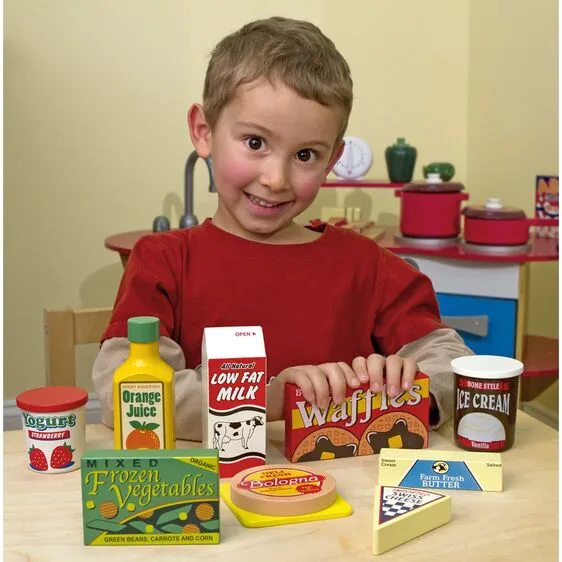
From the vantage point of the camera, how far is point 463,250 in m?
2.18

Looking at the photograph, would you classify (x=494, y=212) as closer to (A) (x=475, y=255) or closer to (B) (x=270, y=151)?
(A) (x=475, y=255)

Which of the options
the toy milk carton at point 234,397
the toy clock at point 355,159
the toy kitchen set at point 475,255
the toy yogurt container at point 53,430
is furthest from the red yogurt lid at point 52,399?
the toy clock at point 355,159

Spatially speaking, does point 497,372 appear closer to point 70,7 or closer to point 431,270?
point 431,270

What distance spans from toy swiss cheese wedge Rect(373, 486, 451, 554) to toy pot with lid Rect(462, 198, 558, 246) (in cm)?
142

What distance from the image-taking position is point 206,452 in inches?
29.6

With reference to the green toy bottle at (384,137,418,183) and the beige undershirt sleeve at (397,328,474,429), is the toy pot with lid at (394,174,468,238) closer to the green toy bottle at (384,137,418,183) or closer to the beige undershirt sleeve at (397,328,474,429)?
the green toy bottle at (384,137,418,183)

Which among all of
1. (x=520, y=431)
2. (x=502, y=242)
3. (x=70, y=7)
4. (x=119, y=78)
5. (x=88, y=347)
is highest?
(x=70, y=7)

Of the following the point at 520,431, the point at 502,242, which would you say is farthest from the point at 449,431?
the point at 502,242

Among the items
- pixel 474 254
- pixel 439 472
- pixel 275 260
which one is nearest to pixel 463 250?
pixel 474 254

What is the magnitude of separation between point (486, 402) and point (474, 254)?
122cm

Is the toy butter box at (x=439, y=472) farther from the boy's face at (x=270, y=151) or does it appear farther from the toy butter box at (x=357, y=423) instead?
the boy's face at (x=270, y=151)

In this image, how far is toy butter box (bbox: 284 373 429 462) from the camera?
925 mm

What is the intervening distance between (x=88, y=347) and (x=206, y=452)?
2.17 m

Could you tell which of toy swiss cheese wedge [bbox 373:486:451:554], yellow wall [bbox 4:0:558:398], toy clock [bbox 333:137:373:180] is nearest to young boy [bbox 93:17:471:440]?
toy swiss cheese wedge [bbox 373:486:451:554]
